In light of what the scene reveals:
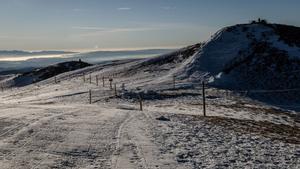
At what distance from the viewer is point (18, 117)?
2266 cm

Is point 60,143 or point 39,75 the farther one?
point 39,75

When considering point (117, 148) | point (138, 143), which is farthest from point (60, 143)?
point (138, 143)

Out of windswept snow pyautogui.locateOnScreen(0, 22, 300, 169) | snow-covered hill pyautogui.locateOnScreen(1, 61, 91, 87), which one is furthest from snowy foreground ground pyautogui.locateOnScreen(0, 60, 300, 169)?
snow-covered hill pyautogui.locateOnScreen(1, 61, 91, 87)

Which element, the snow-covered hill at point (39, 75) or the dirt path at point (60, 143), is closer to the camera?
the dirt path at point (60, 143)

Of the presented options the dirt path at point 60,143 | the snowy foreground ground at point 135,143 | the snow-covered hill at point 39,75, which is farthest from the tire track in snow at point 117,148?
the snow-covered hill at point 39,75

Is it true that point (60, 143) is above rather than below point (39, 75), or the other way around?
above

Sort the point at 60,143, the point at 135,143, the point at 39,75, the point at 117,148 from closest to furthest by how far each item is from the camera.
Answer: the point at 117,148 → the point at 60,143 → the point at 135,143 → the point at 39,75

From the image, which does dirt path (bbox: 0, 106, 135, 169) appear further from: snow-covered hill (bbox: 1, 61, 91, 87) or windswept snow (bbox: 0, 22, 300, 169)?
snow-covered hill (bbox: 1, 61, 91, 87)

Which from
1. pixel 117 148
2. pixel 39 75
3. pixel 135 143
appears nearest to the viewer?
pixel 117 148

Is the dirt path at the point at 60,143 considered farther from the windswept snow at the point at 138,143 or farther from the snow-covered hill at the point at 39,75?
the snow-covered hill at the point at 39,75

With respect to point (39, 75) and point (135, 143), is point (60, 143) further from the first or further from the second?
point (39, 75)

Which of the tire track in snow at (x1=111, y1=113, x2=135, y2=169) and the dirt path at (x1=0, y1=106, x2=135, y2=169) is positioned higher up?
the dirt path at (x1=0, y1=106, x2=135, y2=169)

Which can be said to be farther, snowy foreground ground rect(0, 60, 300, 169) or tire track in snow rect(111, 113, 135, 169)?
snowy foreground ground rect(0, 60, 300, 169)

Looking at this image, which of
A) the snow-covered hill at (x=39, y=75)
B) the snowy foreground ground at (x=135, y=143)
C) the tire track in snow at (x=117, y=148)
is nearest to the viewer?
the tire track in snow at (x=117, y=148)
